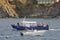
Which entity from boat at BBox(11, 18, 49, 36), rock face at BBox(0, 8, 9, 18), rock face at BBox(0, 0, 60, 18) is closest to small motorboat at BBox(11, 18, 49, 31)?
boat at BBox(11, 18, 49, 36)

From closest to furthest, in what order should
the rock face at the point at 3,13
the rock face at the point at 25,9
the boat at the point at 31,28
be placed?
the boat at the point at 31,28 < the rock face at the point at 3,13 < the rock face at the point at 25,9

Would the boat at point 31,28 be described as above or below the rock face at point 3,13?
above

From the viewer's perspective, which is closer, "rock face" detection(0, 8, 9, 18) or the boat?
the boat

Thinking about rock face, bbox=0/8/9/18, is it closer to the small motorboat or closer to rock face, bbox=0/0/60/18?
rock face, bbox=0/0/60/18

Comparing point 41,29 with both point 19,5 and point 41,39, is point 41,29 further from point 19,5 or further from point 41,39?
point 19,5

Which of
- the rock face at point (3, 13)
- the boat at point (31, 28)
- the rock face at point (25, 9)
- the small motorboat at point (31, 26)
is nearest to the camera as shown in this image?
the boat at point (31, 28)

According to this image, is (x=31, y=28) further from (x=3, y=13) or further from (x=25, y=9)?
(x=25, y=9)

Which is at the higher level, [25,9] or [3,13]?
[25,9]

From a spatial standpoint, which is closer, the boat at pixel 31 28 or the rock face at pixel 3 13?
the boat at pixel 31 28

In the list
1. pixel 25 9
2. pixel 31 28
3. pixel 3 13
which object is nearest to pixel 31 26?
pixel 31 28

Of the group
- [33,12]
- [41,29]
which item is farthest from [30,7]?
[41,29]

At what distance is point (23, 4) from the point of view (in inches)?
7028

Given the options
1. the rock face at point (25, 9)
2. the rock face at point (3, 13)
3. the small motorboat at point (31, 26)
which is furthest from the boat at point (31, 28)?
the rock face at point (25, 9)

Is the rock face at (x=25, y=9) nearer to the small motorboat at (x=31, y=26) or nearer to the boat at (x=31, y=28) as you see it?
the small motorboat at (x=31, y=26)
